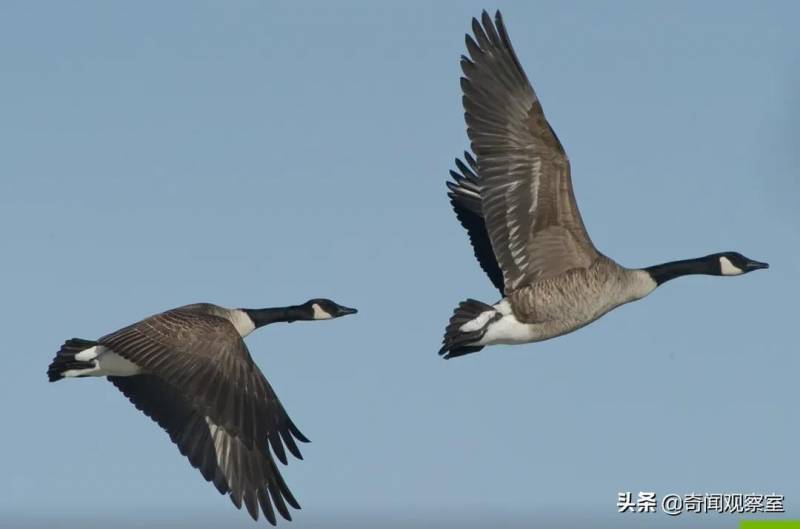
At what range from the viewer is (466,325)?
1379 centimetres

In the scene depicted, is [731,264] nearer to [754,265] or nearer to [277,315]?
[754,265]

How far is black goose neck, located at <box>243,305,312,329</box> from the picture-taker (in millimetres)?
16422

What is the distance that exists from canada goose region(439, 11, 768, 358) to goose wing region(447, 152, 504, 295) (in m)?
1.79

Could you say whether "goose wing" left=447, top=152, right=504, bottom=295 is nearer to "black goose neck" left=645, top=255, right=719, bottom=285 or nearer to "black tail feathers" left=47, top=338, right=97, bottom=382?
"black goose neck" left=645, top=255, right=719, bottom=285

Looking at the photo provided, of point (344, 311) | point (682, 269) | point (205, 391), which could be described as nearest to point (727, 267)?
point (682, 269)

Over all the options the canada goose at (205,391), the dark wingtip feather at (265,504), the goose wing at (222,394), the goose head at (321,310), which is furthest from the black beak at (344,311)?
the dark wingtip feather at (265,504)

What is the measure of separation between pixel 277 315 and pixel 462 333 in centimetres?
361

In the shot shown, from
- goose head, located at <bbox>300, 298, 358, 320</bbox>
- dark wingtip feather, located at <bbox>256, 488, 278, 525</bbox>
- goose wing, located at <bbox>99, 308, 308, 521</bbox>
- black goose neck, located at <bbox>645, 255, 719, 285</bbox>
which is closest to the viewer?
goose wing, located at <bbox>99, 308, 308, 521</bbox>

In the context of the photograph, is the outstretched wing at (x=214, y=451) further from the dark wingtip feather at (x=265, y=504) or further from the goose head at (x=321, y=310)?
the goose head at (x=321, y=310)

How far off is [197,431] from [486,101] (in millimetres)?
4028

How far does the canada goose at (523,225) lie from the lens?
13570mm

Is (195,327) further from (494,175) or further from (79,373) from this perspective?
(494,175)

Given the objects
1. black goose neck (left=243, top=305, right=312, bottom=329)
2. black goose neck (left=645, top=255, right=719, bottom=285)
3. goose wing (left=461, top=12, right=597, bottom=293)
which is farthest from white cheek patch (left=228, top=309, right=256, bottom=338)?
black goose neck (left=645, top=255, right=719, bottom=285)

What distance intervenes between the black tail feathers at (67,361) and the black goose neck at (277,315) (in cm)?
207
